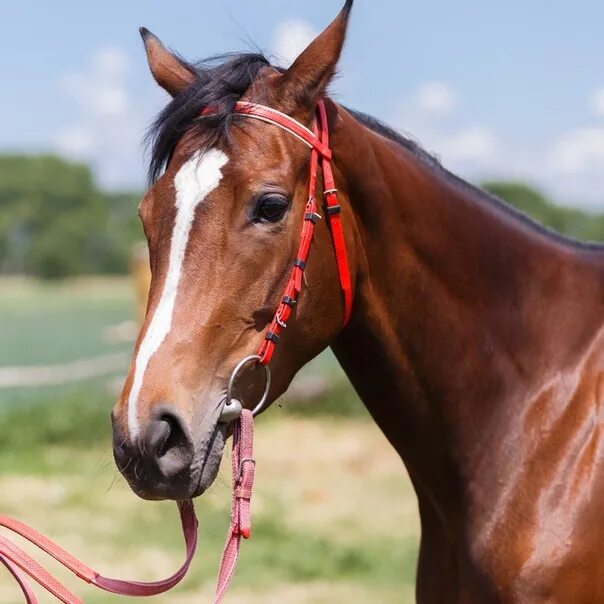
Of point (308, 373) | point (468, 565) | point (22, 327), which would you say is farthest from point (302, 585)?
point (22, 327)

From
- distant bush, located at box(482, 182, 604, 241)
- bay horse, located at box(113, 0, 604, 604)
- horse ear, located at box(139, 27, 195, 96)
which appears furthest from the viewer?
distant bush, located at box(482, 182, 604, 241)

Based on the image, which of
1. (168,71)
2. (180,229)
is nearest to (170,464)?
(180,229)

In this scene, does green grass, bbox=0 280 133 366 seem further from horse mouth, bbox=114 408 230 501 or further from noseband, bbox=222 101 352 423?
horse mouth, bbox=114 408 230 501

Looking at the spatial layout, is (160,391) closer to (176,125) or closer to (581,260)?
(176,125)

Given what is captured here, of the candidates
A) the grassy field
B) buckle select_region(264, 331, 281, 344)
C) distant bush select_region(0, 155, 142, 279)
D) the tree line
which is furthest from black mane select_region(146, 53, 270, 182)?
distant bush select_region(0, 155, 142, 279)

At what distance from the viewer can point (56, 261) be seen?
94.1ft

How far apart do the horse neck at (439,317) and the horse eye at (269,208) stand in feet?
0.97

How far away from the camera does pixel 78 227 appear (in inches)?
1254

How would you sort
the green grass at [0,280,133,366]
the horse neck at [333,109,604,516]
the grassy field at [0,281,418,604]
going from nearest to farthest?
the horse neck at [333,109,604,516] < the grassy field at [0,281,418,604] < the green grass at [0,280,133,366]

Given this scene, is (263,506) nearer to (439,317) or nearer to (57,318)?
A: (439,317)

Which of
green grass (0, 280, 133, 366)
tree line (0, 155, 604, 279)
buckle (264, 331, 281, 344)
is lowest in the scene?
buckle (264, 331, 281, 344)

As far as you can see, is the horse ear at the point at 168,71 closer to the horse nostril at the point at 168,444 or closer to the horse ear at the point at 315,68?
the horse ear at the point at 315,68

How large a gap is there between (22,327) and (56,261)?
10.4 metres

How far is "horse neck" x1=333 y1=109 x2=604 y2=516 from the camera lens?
275cm
